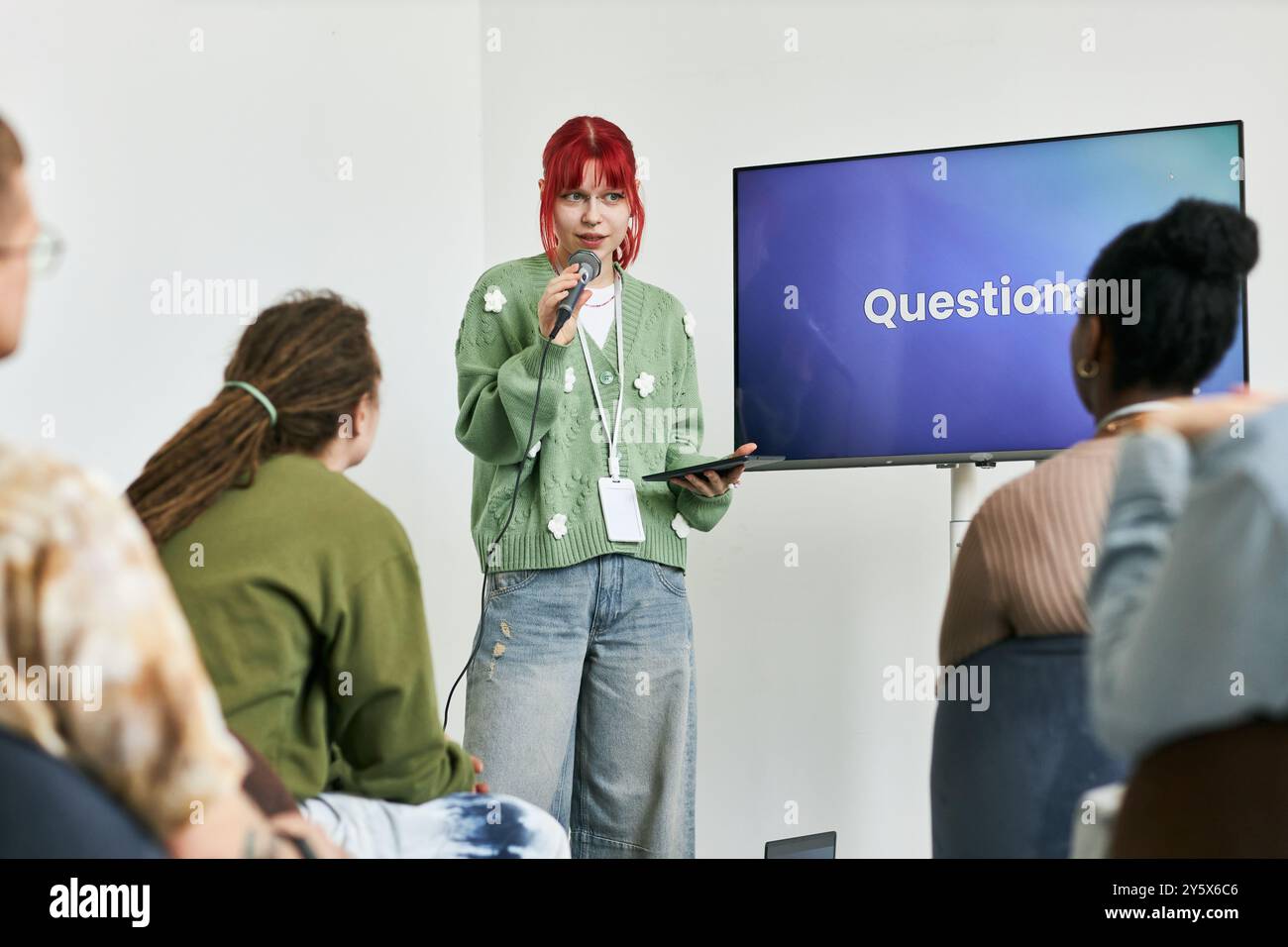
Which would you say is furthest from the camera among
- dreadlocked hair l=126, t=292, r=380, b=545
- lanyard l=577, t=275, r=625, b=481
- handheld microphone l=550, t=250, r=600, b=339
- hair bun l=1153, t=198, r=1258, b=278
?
lanyard l=577, t=275, r=625, b=481

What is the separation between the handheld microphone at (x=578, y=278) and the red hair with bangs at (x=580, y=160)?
0.09 m

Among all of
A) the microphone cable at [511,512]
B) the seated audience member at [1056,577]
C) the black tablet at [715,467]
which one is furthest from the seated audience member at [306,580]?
the seated audience member at [1056,577]

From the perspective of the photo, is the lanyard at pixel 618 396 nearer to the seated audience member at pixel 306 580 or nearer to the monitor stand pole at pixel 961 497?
the seated audience member at pixel 306 580

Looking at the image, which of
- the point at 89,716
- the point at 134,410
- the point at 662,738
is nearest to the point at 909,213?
the point at 662,738

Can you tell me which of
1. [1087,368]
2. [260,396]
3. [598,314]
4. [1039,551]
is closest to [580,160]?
[598,314]

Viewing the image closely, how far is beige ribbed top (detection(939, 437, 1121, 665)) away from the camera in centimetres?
145

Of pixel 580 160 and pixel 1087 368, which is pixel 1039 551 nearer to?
pixel 1087 368

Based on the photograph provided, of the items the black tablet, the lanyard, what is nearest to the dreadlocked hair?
the lanyard

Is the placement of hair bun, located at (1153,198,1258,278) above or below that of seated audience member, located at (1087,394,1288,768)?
above

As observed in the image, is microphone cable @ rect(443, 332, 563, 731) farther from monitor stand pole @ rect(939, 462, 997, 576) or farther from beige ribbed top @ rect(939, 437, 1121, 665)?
monitor stand pole @ rect(939, 462, 997, 576)

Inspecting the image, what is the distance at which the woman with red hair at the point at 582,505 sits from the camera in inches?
69.3

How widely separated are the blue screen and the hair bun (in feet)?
0.27

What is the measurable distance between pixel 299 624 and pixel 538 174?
1.08 metres

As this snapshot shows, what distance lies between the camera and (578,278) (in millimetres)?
1708
